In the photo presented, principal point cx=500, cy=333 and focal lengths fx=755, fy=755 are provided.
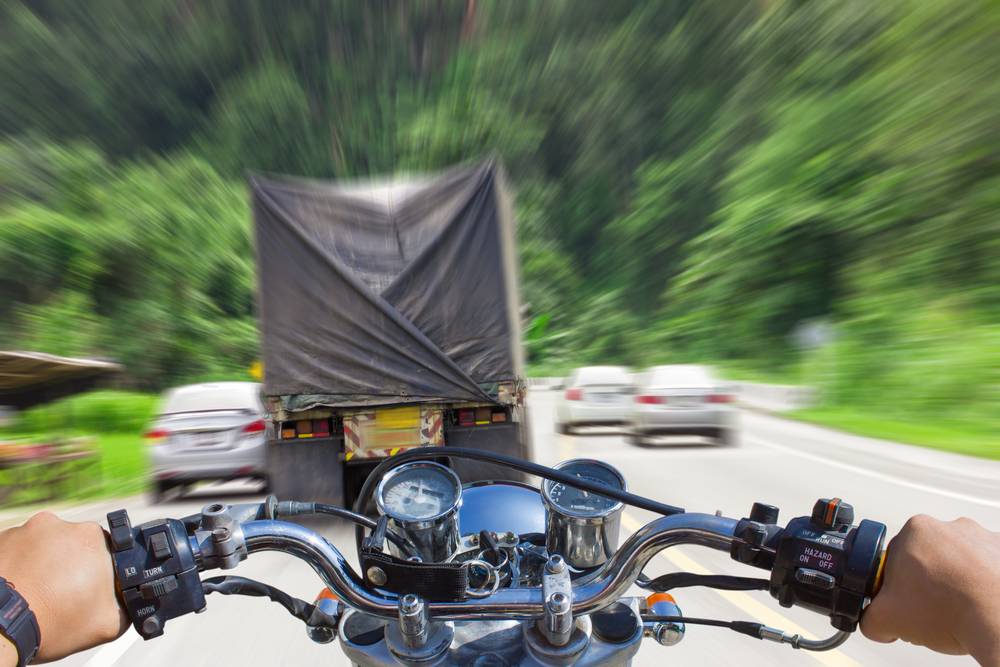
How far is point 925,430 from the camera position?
13.9 meters

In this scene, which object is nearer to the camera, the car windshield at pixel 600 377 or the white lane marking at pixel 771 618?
the white lane marking at pixel 771 618

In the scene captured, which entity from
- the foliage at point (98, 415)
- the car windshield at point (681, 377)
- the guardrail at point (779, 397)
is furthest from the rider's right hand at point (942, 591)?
the foliage at point (98, 415)

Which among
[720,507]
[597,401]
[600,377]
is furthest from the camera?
[600,377]

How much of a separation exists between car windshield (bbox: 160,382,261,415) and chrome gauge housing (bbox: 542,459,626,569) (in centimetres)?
863

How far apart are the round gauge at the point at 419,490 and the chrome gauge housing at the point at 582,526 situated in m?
0.24

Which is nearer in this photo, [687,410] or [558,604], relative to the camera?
[558,604]

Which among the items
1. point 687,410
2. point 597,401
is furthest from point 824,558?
point 597,401

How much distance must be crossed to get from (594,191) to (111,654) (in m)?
51.4

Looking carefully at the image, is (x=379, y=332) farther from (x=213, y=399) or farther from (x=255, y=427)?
(x=213, y=399)

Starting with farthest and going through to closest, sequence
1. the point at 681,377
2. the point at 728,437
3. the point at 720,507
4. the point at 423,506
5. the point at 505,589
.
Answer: the point at 681,377 < the point at 728,437 < the point at 720,507 < the point at 423,506 < the point at 505,589

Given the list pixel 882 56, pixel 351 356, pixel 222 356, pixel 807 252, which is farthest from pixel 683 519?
pixel 222 356

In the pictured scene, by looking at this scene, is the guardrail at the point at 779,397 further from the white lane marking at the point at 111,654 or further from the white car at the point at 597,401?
the white lane marking at the point at 111,654

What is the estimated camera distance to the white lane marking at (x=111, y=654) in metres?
4.21

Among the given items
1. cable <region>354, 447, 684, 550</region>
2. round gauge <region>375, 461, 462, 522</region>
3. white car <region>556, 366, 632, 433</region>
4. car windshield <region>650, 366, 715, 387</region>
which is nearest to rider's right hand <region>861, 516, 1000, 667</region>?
cable <region>354, 447, 684, 550</region>
